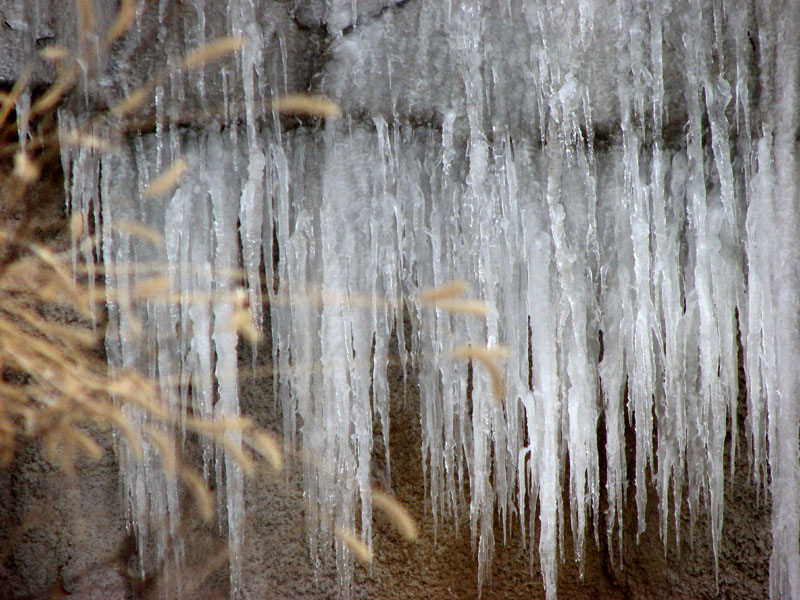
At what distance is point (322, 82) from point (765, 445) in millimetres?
1741

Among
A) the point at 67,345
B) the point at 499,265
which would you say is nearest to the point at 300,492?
the point at 67,345

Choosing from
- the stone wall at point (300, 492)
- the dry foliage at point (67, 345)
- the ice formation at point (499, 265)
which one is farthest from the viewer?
the dry foliage at point (67, 345)

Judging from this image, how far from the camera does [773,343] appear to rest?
1.90 meters

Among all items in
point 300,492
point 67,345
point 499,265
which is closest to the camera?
point 499,265

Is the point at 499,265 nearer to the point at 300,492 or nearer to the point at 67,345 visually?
the point at 300,492

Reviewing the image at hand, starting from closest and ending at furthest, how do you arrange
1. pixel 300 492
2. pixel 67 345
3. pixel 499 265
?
pixel 499 265, pixel 67 345, pixel 300 492

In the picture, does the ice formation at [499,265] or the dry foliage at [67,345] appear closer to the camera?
the ice formation at [499,265]

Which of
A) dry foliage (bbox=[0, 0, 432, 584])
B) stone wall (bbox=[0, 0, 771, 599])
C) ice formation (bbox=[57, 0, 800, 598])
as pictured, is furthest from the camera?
dry foliage (bbox=[0, 0, 432, 584])

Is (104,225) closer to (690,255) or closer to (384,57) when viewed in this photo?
(384,57)

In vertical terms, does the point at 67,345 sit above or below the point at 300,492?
above

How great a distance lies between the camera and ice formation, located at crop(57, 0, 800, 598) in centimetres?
183

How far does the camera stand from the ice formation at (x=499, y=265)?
1825 mm

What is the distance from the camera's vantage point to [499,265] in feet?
6.36

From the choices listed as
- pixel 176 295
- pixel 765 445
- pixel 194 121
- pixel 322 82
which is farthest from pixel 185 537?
pixel 765 445
